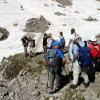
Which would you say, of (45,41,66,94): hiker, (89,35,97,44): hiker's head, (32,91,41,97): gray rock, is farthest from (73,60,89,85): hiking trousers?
(32,91,41,97): gray rock

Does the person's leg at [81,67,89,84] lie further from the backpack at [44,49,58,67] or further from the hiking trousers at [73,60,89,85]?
the backpack at [44,49,58,67]

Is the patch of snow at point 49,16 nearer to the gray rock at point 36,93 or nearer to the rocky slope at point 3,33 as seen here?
the rocky slope at point 3,33

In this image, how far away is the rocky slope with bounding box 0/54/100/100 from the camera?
12844mm

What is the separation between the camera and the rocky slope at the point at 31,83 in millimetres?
12844

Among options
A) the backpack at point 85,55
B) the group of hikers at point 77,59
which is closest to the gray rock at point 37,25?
the group of hikers at point 77,59

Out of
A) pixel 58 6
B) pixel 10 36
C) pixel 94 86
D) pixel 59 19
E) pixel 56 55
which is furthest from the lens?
pixel 58 6

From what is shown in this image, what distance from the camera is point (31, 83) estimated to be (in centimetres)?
1506

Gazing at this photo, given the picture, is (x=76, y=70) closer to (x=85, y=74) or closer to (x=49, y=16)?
(x=85, y=74)

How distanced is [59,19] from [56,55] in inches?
1031

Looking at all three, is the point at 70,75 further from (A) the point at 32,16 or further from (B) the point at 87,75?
(A) the point at 32,16

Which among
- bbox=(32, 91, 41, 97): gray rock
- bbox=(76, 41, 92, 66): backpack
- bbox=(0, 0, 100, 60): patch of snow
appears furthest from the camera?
bbox=(0, 0, 100, 60): patch of snow

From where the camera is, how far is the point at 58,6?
4228 centimetres

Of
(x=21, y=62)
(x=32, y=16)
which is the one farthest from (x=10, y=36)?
(x=21, y=62)

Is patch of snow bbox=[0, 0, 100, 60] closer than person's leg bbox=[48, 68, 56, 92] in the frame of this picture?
No
